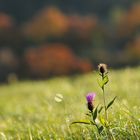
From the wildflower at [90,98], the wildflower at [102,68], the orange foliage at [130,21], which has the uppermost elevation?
the orange foliage at [130,21]

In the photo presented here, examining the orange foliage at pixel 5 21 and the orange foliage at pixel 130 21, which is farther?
the orange foliage at pixel 5 21

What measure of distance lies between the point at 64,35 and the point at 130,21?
4650mm

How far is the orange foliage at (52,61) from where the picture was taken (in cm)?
3353

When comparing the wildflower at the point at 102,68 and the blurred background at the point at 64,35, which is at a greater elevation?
the blurred background at the point at 64,35

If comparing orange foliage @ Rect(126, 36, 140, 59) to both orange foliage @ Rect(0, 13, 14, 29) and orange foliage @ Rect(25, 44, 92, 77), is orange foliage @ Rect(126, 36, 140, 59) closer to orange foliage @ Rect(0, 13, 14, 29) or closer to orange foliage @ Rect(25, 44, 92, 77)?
orange foliage @ Rect(25, 44, 92, 77)

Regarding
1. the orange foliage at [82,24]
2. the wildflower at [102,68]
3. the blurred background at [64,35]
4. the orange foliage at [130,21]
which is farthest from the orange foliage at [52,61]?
the wildflower at [102,68]

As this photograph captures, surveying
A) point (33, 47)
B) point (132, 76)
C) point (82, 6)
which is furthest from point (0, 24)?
point (132, 76)

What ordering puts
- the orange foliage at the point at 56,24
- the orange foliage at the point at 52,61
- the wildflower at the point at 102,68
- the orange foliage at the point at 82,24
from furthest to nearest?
the orange foliage at the point at 56,24, the orange foliage at the point at 82,24, the orange foliage at the point at 52,61, the wildflower at the point at 102,68

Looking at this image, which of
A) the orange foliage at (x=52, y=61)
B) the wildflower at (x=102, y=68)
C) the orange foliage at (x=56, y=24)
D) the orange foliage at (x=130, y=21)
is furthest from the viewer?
the orange foliage at (x=56, y=24)

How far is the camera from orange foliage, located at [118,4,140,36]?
36.5 m

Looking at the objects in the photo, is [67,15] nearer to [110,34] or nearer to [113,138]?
[110,34]

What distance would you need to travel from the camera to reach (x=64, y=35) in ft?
123

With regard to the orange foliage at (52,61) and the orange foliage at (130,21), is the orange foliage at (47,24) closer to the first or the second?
the orange foliage at (52,61)

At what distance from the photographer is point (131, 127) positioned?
3.59 m
